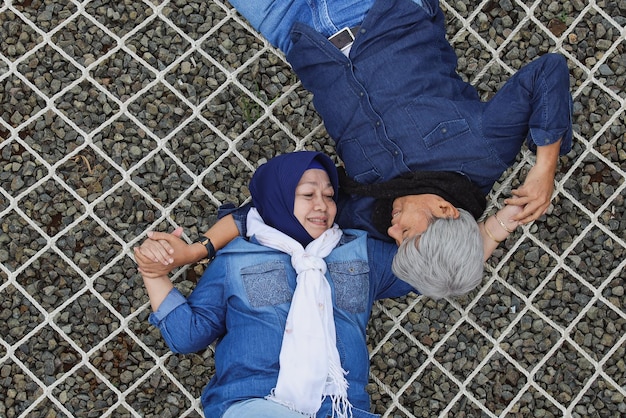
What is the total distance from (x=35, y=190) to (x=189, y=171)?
40cm

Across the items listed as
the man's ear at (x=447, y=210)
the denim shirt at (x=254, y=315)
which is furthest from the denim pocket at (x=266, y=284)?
the man's ear at (x=447, y=210)

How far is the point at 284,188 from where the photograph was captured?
168 centimetres

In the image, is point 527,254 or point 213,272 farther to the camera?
point 527,254

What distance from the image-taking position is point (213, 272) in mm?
1704

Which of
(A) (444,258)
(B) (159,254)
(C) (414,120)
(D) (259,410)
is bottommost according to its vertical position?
(D) (259,410)

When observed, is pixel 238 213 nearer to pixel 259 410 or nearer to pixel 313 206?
pixel 313 206

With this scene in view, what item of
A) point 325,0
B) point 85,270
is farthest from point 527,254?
point 85,270

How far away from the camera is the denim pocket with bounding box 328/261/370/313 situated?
1700 mm

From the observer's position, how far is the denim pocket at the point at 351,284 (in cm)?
170

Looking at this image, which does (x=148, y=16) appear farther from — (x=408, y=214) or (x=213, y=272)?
(x=408, y=214)

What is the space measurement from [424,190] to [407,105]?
214mm

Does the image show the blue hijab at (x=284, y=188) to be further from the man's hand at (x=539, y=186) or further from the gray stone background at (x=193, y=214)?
the man's hand at (x=539, y=186)

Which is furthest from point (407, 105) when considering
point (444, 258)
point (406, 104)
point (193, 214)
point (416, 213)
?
point (193, 214)

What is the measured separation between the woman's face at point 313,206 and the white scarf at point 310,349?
4 centimetres
